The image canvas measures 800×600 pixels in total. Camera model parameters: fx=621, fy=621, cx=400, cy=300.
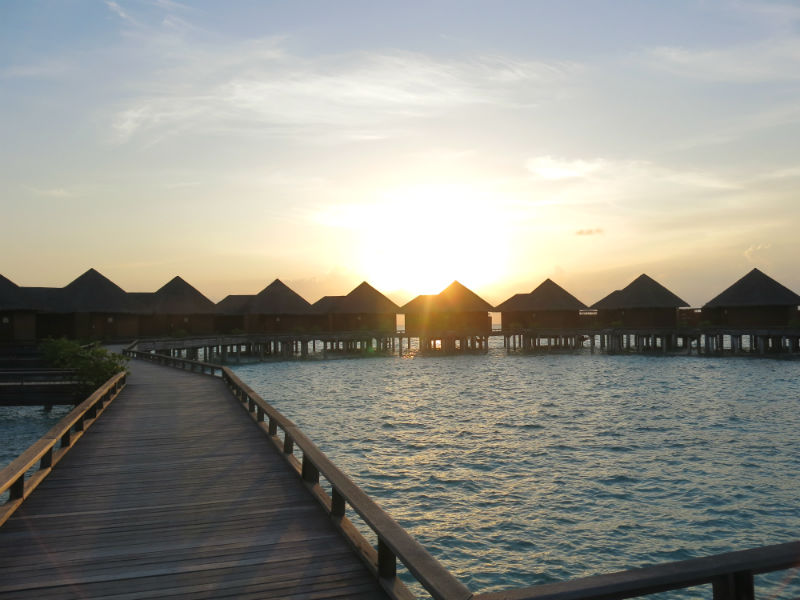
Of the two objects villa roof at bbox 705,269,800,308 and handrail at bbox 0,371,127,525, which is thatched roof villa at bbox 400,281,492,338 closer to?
villa roof at bbox 705,269,800,308

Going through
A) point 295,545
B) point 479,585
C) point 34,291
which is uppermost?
point 34,291

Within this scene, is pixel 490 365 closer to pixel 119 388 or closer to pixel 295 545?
pixel 119 388

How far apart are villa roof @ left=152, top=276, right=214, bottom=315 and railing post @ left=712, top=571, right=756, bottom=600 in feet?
183

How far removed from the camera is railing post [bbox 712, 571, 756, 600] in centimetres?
311

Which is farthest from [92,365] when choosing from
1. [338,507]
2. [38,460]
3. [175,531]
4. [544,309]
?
[544,309]

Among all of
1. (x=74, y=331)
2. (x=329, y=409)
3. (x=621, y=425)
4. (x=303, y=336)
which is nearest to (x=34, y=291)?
(x=74, y=331)

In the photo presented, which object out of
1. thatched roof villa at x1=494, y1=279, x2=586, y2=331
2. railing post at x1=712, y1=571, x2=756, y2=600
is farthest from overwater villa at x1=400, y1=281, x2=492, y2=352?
railing post at x1=712, y1=571, x2=756, y2=600

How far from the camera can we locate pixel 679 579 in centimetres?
296

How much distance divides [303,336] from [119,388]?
124 feet

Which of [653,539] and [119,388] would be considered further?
[119,388]

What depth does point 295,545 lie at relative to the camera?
17.5 ft

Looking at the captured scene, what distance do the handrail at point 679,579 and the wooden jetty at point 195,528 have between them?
646 millimetres

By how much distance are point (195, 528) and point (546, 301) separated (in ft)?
191

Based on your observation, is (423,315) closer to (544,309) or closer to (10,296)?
→ (544,309)
